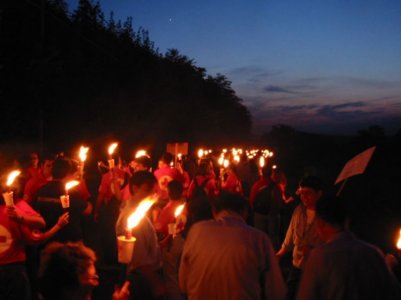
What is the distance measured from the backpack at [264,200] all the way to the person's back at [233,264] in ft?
19.5

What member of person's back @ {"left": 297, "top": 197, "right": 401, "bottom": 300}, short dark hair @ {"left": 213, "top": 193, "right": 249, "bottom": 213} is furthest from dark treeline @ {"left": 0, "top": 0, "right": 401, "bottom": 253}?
person's back @ {"left": 297, "top": 197, "right": 401, "bottom": 300}

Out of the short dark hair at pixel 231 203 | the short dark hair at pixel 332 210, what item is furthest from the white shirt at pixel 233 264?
the short dark hair at pixel 332 210

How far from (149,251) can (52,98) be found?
8715mm

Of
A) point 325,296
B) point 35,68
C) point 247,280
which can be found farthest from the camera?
point 35,68

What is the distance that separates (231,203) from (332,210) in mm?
833

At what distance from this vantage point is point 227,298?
3834 mm

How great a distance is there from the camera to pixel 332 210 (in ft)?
13.0

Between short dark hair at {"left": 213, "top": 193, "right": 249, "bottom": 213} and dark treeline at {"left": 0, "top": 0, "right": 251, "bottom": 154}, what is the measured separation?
7.44 metres

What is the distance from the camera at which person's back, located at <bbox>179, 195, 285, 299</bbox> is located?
3.82 meters

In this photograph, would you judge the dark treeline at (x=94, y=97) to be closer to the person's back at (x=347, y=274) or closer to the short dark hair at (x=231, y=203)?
the short dark hair at (x=231, y=203)

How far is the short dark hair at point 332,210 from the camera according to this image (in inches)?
152

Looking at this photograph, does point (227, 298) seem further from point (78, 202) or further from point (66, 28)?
point (66, 28)

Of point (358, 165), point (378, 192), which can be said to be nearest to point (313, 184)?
point (358, 165)

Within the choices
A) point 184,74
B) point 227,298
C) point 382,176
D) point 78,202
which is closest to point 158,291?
point 227,298
